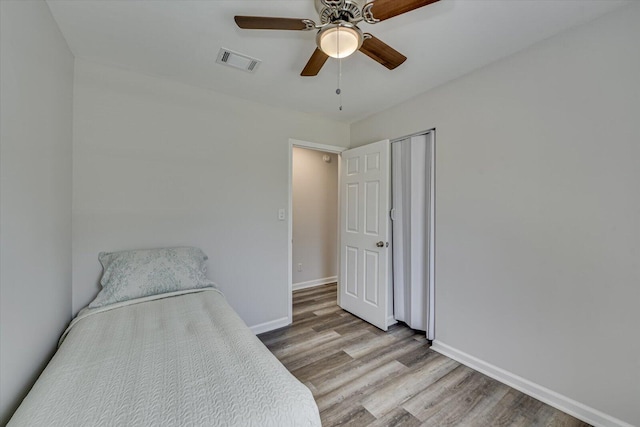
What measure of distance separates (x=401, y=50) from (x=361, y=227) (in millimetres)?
1740

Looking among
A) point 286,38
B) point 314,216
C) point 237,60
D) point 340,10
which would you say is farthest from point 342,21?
point 314,216

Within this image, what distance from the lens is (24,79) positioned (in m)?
1.11

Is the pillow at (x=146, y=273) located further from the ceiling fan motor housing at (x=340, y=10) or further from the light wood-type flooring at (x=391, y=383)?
the ceiling fan motor housing at (x=340, y=10)

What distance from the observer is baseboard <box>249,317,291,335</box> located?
258 cm

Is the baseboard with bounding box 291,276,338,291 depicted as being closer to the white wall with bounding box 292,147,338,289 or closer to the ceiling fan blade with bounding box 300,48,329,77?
the white wall with bounding box 292,147,338,289

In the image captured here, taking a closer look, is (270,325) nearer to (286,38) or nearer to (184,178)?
(184,178)

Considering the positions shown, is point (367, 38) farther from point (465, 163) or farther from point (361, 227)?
point (361, 227)

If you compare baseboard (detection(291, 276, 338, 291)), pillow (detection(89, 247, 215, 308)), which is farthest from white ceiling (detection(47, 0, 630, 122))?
baseboard (detection(291, 276, 338, 291))

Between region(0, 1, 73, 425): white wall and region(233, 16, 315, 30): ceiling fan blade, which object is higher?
region(233, 16, 315, 30): ceiling fan blade

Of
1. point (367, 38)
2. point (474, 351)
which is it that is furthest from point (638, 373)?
point (367, 38)

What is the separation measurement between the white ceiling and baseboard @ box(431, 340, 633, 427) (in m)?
2.33

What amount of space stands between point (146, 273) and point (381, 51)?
213 centimetres

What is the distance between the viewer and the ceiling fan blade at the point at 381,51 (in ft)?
4.37

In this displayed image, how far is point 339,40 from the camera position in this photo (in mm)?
1259
